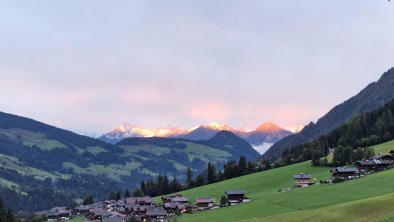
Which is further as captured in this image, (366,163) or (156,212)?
(366,163)

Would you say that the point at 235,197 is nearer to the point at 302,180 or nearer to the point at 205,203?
the point at 205,203

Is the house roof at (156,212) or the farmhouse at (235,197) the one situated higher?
→ the farmhouse at (235,197)

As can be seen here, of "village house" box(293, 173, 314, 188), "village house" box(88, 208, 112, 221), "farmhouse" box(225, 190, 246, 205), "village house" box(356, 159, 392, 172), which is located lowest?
"village house" box(88, 208, 112, 221)

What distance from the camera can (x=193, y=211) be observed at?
155125 millimetres

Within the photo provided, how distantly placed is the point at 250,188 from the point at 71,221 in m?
63.4

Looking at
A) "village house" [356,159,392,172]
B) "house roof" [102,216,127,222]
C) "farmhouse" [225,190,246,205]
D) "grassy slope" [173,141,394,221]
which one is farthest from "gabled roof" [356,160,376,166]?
"house roof" [102,216,127,222]

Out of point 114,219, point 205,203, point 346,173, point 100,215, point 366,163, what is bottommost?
point 114,219

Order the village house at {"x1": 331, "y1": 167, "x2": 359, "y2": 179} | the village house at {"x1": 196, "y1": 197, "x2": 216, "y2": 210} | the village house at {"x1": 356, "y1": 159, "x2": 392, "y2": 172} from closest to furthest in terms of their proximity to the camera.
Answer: the village house at {"x1": 331, "y1": 167, "x2": 359, "y2": 179} < the village house at {"x1": 196, "y1": 197, "x2": 216, "y2": 210} < the village house at {"x1": 356, "y1": 159, "x2": 392, "y2": 172}

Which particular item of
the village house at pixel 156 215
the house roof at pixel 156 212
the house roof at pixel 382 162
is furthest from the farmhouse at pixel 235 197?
the house roof at pixel 382 162

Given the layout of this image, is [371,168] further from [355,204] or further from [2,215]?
[2,215]

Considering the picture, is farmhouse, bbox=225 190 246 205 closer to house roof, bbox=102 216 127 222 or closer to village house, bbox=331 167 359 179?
village house, bbox=331 167 359 179

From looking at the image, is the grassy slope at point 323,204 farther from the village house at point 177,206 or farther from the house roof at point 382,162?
the village house at point 177,206

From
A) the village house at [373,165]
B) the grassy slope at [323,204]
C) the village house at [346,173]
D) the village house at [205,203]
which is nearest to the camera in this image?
the grassy slope at [323,204]

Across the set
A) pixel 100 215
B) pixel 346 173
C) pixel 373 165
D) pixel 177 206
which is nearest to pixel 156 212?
pixel 177 206
